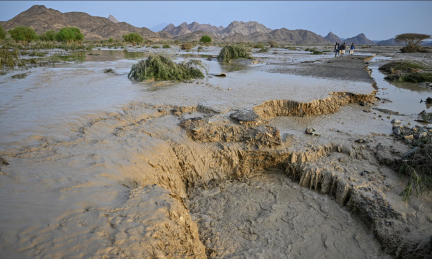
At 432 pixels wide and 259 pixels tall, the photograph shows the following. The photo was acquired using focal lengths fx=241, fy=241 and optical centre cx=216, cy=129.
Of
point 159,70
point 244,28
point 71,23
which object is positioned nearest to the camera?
point 159,70

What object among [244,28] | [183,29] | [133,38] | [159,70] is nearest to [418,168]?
[159,70]

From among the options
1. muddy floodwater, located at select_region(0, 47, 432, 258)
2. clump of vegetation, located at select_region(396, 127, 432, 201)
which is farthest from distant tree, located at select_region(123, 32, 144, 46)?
clump of vegetation, located at select_region(396, 127, 432, 201)

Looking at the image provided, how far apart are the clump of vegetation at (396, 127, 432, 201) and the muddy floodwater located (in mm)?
205

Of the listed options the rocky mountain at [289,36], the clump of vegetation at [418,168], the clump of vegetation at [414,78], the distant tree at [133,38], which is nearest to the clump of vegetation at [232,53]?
the clump of vegetation at [414,78]

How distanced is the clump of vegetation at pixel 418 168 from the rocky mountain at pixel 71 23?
94923mm

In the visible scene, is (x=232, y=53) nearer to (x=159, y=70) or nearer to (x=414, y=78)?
(x=159, y=70)

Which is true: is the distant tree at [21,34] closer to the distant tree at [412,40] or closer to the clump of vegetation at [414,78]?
the clump of vegetation at [414,78]

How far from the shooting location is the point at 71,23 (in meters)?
94.2

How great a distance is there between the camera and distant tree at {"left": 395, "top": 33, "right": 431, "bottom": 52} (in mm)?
31891

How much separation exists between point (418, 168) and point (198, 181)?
13.1ft

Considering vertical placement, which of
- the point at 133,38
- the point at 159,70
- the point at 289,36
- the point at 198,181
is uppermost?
the point at 289,36

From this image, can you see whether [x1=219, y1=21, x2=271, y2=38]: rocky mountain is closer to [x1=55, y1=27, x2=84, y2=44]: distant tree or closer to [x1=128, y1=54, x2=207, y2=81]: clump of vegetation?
[x1=55, y1=27, x2=84, y2=44]: distant tree

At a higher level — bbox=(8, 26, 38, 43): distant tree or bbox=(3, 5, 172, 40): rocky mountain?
bbox=(3, 5, 172, 40): rocky mountain

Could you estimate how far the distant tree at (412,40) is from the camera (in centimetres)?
3189
